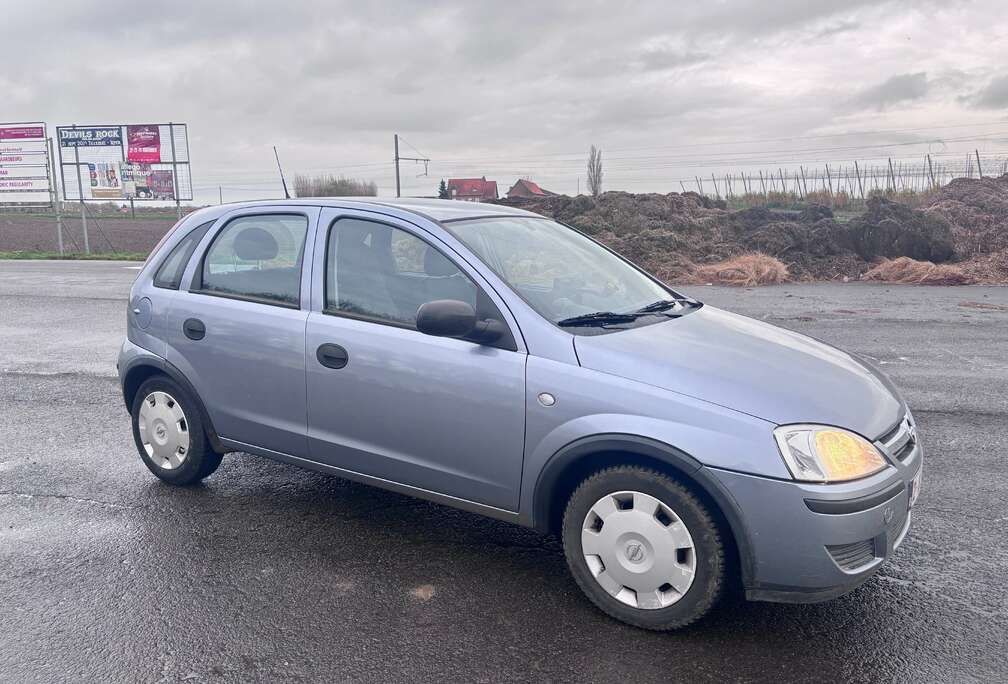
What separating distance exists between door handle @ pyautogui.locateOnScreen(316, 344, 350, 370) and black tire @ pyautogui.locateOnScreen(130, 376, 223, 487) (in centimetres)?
111

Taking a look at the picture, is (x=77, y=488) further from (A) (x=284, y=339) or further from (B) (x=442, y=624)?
(B) (x=442, y=624)

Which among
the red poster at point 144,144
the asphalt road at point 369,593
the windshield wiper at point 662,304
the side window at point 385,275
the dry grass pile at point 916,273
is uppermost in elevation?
the red poster at point 144,144

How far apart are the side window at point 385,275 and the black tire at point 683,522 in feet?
3.42

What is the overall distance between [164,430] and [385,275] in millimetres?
1866

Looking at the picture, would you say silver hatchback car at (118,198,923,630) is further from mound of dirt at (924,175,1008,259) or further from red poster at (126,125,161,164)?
red poster at (126,125,161,164)

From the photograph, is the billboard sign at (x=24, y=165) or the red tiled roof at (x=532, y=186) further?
the red tiled roof at (x=532, y=186)

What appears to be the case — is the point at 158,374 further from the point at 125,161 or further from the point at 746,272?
the point at 125,161

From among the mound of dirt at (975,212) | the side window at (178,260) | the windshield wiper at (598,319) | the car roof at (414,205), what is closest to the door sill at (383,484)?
the windshield wiper at (598,319)

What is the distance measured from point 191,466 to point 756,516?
3.35 m

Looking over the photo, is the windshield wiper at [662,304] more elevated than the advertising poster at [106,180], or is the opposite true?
the advertising poster at [106,180]

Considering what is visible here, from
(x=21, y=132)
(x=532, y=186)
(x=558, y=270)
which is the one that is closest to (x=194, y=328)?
(x=558, y=270)

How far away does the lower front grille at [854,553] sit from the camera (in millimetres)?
3168

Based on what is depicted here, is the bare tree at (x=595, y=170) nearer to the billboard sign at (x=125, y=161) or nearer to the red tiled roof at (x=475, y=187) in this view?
the red tiled roof at (x=475, y=187)

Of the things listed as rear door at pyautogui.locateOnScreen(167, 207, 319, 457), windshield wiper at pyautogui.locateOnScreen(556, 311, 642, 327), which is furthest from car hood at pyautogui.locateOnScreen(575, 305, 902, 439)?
rear door at pyautogui.locateOnScreen(167, 207, 319, 457)
